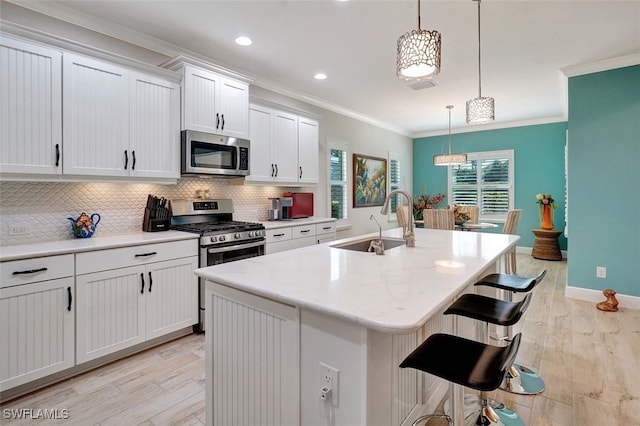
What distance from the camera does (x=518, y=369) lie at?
2361 millimetres

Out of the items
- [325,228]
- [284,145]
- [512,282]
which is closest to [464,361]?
[512,282]

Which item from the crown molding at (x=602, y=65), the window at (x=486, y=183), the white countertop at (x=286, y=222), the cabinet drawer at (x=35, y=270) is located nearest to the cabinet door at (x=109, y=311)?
the cabinet drawer at (x=35, y=270)

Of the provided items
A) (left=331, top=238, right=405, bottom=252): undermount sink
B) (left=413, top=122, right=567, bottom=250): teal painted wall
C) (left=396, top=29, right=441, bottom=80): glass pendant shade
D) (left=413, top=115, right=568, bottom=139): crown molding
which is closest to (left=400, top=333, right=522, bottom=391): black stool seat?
(left=331, top=238, right=405, bottom=252): undermount sink

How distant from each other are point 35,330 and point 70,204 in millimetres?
1040

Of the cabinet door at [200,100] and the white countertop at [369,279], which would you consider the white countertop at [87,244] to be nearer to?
the cabinet door at [200,100]

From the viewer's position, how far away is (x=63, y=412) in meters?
1.94

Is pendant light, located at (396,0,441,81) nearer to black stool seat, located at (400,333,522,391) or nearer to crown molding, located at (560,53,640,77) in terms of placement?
black stool seat, located at (400,333,522,391)

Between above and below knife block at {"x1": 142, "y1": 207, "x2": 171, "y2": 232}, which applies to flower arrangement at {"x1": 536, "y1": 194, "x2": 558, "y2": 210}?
above

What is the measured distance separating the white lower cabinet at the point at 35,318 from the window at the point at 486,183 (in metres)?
7.22

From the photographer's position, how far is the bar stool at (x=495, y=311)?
151 cm

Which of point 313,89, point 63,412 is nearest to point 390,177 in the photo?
point 313,89

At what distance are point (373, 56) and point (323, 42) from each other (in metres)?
0.63

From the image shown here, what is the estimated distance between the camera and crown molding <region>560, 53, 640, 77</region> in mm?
3504

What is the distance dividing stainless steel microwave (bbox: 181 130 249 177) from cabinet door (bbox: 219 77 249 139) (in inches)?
3.7
